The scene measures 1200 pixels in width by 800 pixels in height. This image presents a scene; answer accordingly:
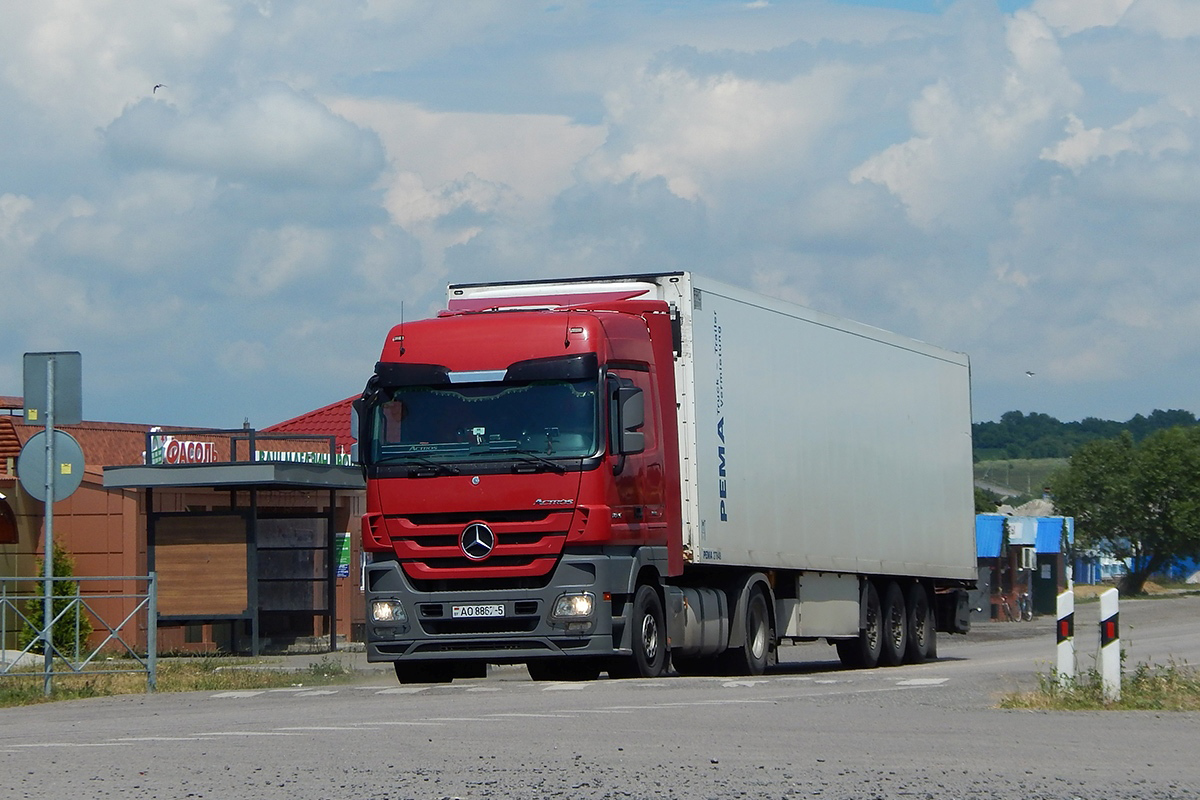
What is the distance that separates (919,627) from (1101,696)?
431 inches

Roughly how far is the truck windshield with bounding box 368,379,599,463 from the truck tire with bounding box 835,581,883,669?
7.15 m

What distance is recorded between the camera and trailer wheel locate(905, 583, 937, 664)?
24.2 m

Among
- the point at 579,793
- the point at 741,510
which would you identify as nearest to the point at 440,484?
the point at 741,510

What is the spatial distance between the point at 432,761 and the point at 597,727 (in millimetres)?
2198

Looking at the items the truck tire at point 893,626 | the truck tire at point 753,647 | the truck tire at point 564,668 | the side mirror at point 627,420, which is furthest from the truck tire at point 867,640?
the side mirror at point 627,420

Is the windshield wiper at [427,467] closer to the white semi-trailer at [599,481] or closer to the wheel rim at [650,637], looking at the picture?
the white semi-trailer at [599,481]

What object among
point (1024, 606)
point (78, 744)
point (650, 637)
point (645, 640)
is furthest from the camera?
point (1024, 606)

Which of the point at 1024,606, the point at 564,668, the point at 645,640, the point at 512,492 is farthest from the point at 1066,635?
the point at 1024,606

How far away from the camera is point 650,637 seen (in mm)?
17219

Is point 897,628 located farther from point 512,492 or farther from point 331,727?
point 331,727

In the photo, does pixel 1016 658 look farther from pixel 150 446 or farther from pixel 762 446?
pixel 150 446

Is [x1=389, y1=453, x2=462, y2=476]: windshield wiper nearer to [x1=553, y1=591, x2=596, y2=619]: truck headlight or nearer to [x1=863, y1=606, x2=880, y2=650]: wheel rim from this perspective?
[x1=553, y1=591, x2=596, y2=619]: truck headlight

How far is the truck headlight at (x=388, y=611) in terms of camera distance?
1672 centimetres

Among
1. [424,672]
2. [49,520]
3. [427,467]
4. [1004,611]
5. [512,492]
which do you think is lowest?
[1004,611]
